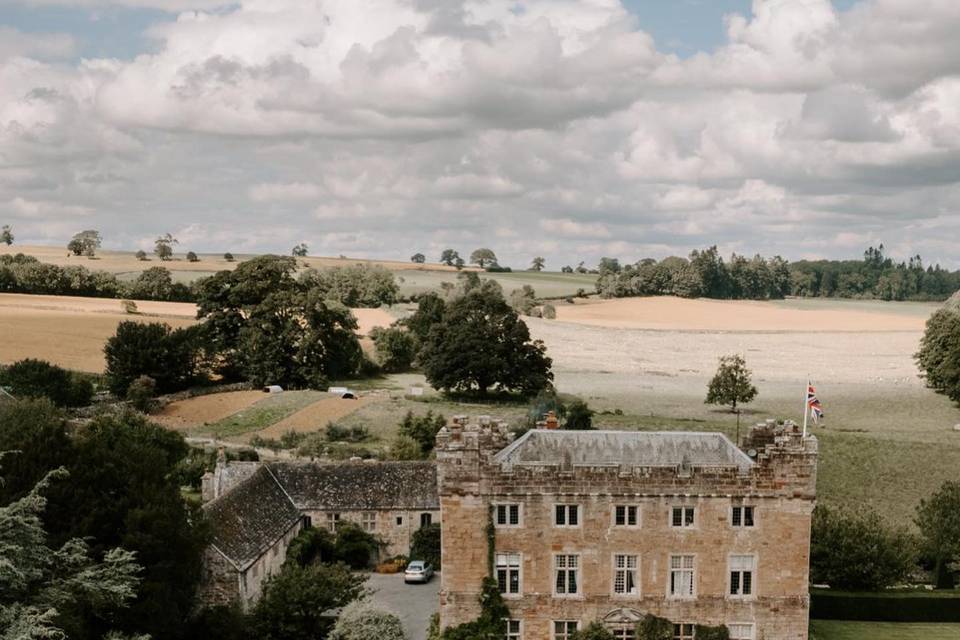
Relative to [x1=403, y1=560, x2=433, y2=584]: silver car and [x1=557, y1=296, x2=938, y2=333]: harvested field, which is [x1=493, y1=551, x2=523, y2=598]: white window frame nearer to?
[x1=403, y1=560, x2=433, y2=584]: silver car

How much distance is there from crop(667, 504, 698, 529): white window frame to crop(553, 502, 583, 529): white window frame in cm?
337

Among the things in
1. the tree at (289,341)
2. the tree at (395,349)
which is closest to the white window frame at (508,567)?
the tree at (289,341)

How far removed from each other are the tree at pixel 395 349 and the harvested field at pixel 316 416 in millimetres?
19980

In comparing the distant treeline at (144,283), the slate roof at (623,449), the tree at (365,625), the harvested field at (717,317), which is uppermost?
the distant treeline at (144,283)

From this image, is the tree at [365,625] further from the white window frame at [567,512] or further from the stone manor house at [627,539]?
the white window frame at [567,512]

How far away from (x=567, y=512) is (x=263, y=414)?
5304 cm

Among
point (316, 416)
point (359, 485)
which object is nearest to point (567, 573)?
point (359, 485)

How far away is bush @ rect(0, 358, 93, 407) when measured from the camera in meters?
80.7

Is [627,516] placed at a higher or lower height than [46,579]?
higher

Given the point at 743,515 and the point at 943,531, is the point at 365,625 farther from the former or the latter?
the point at 943,531

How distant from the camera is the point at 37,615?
26.7m

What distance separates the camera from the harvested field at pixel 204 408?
84.8 m

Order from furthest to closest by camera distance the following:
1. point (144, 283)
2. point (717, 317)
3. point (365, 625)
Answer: point (717, 317) → point (144, 283) → point (365, 625)

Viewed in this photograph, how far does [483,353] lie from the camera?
294 feet
